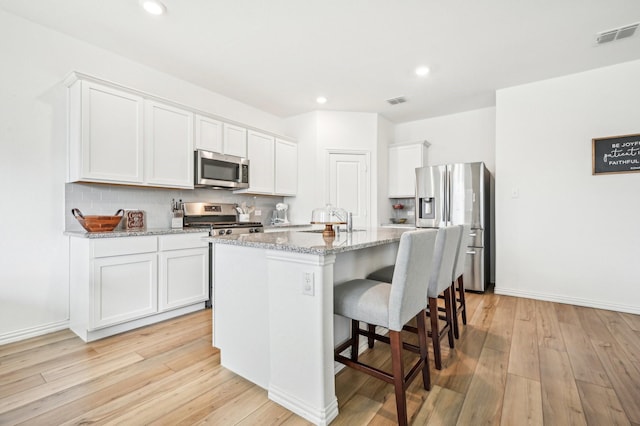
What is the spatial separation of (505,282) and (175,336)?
3771 millimetres

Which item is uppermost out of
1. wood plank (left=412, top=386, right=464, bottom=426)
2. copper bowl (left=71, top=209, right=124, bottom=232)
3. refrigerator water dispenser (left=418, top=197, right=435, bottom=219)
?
refrigerator water dispenser (left=418, top=197, right=435, bottom=219)

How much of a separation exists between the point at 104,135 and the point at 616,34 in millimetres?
4675

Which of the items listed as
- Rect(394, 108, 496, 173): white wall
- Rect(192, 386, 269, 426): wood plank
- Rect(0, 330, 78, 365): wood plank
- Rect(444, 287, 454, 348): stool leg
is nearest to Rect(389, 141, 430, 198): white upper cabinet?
Rect(394, 108, 496, 173): white wall

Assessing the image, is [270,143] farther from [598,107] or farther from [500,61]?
[598,107]

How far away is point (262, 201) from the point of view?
4.60 m

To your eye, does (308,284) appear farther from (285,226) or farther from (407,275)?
(285,226)

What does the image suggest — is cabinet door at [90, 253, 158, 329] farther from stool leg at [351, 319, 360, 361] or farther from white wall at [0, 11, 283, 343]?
stool leg at [351, 319, 360, 361]

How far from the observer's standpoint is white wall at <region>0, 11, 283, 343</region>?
237 centimetres

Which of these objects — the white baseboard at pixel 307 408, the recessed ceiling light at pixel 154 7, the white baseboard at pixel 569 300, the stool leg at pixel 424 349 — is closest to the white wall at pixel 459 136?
the white baseboard at pixel 569 300

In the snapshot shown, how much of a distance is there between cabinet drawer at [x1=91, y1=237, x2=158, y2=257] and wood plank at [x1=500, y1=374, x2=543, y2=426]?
2832 mm

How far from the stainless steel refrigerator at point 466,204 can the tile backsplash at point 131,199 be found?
2769 mm

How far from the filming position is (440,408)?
156 centimetres

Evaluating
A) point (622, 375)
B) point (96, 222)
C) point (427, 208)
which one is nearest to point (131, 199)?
point (96, 222)

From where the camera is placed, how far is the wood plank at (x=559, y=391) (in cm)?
148
